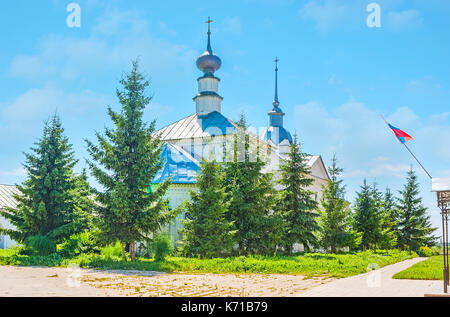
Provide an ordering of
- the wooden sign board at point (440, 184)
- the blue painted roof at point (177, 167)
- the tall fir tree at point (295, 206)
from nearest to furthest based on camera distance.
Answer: the wooden sign board at point (440, 184), the tall fir tree at point (295, 206), the blue painted roof at point (177, 167)

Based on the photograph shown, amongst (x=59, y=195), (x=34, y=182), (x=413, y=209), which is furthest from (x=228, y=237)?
(x=413, y=209)

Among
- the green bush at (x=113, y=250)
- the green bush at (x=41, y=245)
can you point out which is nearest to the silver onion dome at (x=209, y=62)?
the green bush at (x=113, y=250)

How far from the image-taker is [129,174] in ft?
53.5

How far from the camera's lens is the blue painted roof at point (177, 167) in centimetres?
2319

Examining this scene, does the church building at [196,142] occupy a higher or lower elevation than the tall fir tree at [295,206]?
higher

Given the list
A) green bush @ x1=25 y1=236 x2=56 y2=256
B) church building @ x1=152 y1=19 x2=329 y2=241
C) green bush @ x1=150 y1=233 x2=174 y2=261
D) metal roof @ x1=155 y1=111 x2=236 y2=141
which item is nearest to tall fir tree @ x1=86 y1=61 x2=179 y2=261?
green bush @ x1=150 y1=233 x2=174 y2=261

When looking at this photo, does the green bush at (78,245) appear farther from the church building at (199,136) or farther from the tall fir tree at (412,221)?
the tall fir tree at (412,221)

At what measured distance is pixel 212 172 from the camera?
18.0 m

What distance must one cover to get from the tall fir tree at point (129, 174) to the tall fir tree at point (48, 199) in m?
2.11

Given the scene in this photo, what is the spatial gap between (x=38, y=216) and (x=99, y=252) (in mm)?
3076

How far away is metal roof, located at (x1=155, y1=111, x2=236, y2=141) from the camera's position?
92.9ft

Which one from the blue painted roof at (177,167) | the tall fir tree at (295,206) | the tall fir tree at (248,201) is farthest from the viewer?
the blue painted roof at (177,167)

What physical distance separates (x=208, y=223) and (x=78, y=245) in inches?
225
